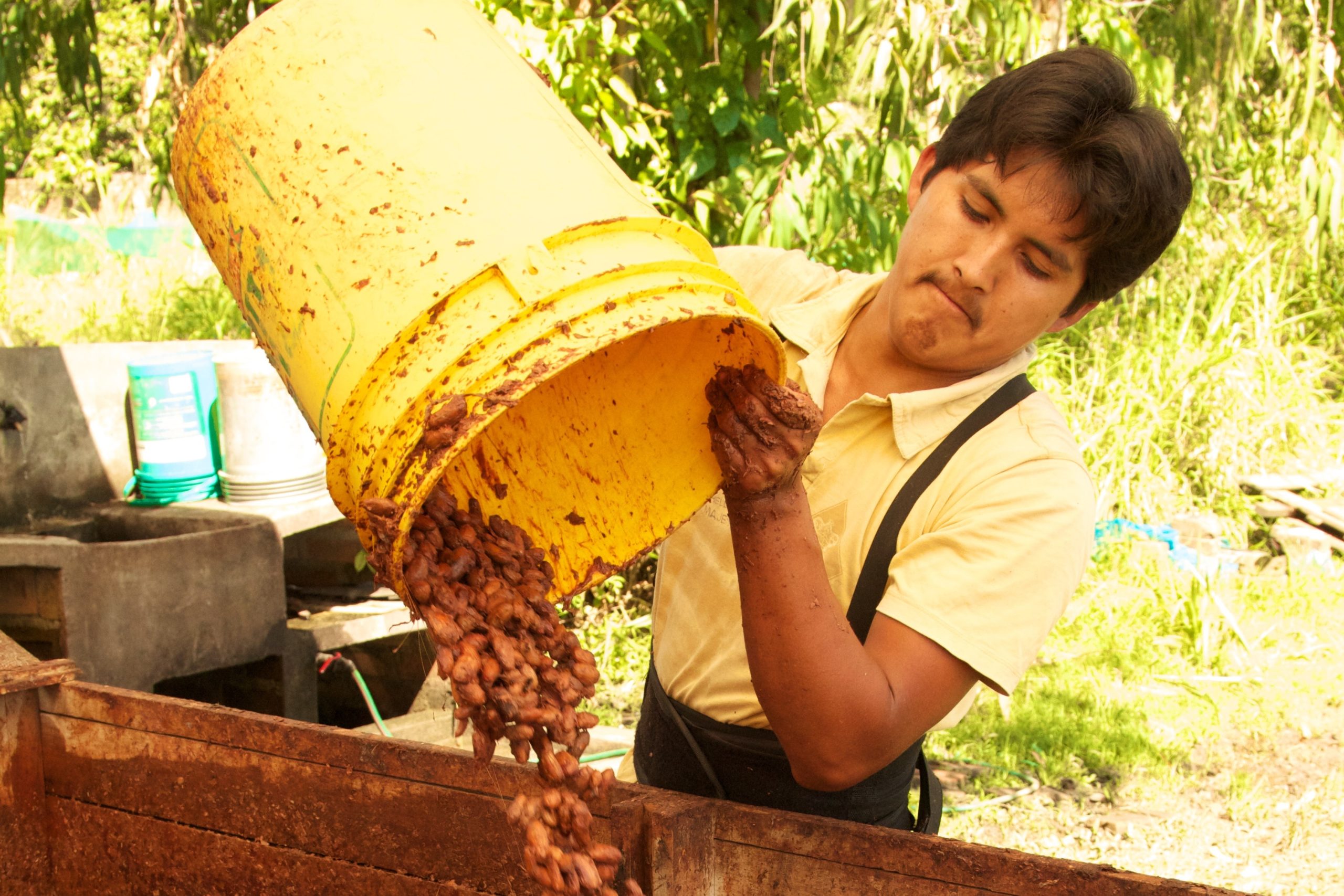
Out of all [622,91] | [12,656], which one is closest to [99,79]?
[622,91]

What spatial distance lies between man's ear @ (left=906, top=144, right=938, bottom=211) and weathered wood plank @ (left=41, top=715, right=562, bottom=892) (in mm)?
1037

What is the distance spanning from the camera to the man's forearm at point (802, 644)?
1.34 metres

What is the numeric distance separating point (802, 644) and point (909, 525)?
0.95ft

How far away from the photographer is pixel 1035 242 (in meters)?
1.52

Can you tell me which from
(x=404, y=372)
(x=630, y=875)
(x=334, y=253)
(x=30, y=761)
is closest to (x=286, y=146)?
(x=334, y=253)

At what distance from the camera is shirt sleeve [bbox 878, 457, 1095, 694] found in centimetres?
141

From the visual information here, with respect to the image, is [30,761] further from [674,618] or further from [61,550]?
[61,550]

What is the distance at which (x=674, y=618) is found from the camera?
5.86ft

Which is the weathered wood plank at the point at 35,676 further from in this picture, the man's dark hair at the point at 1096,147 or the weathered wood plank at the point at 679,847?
the man's dark hair at the point at 1096,147

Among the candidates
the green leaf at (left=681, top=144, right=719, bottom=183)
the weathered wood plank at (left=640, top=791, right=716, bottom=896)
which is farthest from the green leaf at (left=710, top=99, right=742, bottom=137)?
the weathered wood plank at (left=640, top=791, right=716, bottom=896)

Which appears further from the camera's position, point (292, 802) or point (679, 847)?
point (292, 802)

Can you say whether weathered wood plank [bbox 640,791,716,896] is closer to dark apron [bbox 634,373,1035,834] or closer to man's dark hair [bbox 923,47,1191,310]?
dark apron [bbox 634,373,1035,834]

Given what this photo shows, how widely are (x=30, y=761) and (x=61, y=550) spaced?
161cm

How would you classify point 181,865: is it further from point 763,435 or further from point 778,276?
point 778,276
